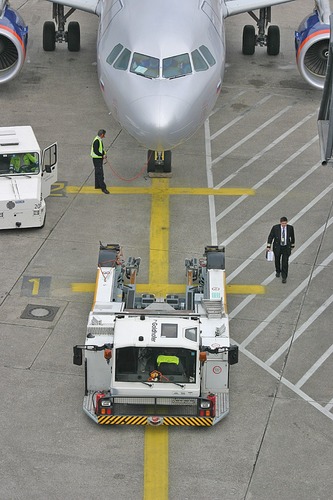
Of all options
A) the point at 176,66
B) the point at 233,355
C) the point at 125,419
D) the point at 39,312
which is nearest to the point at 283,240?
the point at 176,66

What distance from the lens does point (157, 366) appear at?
18.8 m

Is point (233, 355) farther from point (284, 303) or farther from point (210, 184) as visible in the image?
point (210, 184)

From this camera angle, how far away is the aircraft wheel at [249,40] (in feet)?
119

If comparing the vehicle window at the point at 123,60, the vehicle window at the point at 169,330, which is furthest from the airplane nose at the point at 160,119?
the vehicle window at the point at 169,330

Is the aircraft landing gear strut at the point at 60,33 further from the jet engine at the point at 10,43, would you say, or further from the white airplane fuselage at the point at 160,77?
the white airplane fuselage at the point at 160,77

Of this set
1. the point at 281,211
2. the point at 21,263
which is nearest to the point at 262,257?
the point at 281,211

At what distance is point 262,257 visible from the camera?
81.6 feet

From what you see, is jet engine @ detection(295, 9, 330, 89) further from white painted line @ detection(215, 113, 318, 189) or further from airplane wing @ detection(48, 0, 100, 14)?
airplane wing @ detection(48, 0, 100, 14)

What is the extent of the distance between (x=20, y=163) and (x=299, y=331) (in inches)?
317

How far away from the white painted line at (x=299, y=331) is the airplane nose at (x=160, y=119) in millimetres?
5121

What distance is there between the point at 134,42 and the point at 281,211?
5165mm

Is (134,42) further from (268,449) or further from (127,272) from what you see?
(268,449)

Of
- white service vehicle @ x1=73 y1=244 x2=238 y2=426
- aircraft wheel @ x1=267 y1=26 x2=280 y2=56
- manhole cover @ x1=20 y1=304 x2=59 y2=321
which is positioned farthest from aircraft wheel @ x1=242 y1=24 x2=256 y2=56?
white service vehicle @ x1=73 y1=244 x2=238 y2=426

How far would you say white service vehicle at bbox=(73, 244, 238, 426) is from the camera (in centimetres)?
1861
